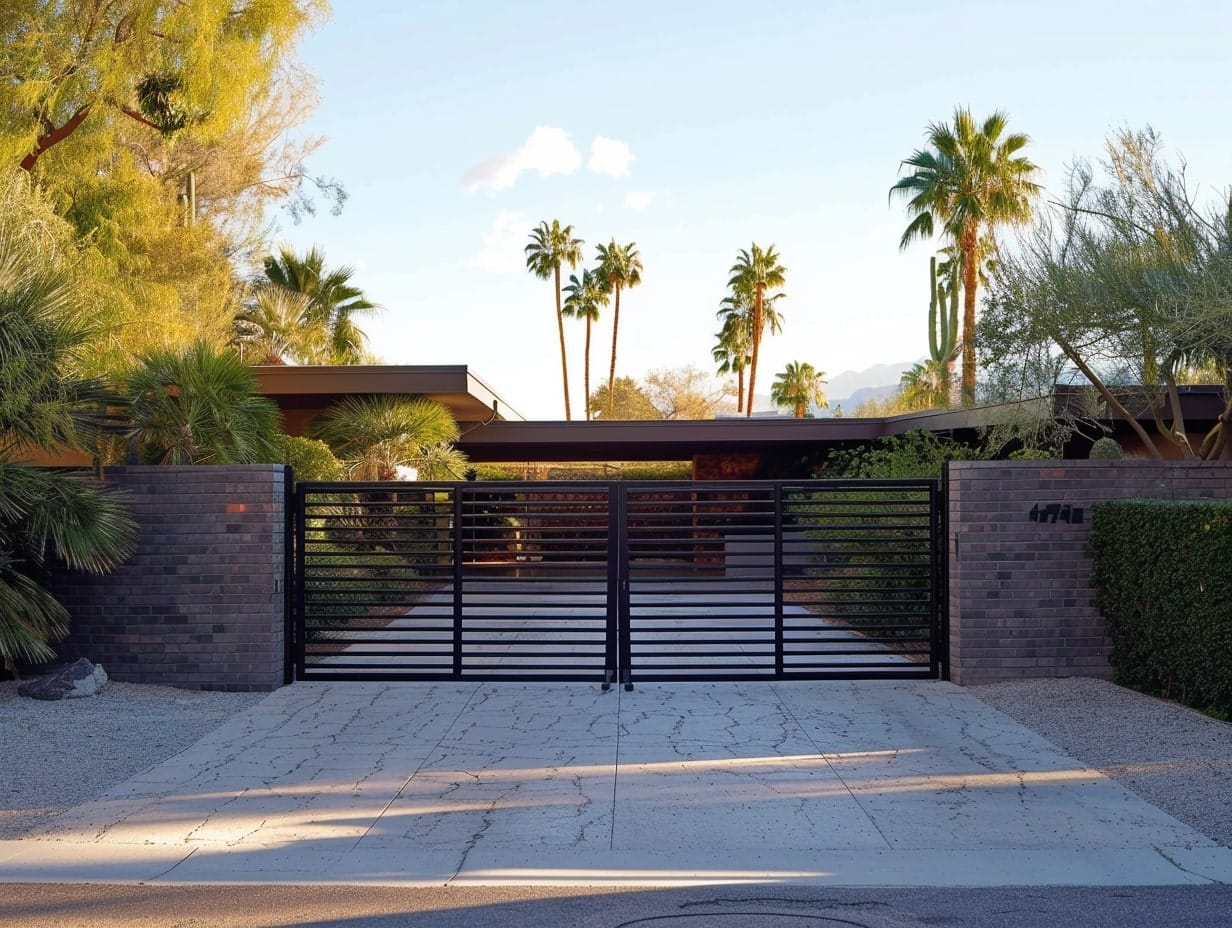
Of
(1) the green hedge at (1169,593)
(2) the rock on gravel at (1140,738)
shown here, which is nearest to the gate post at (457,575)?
(2) the rock on gravel at (1140,738)

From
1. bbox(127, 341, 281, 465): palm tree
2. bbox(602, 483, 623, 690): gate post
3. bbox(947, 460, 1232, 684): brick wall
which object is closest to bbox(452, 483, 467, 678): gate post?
bbox(602, 483, 623, 690): gate post

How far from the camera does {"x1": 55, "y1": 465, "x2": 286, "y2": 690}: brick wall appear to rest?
10.9m

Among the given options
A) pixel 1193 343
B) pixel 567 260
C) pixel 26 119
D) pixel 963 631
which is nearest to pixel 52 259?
pixel 26 119

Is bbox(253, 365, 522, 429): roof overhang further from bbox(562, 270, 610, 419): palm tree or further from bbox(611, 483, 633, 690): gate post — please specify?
bbox(562, 270, 610, 419): palm tree

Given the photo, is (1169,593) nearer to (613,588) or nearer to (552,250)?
(613,588)

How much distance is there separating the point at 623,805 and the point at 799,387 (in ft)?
189

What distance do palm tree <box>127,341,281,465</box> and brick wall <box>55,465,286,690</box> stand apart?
3.12 metres

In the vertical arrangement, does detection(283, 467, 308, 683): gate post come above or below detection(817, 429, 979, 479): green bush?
below

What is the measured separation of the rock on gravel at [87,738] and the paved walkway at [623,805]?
0.24 meters

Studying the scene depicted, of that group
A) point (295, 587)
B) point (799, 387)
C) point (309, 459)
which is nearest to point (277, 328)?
point (309, 459)

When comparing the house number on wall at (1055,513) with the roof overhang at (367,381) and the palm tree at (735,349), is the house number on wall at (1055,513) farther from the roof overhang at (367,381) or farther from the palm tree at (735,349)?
the palm tree at (735,349)

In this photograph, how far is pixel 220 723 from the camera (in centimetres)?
960

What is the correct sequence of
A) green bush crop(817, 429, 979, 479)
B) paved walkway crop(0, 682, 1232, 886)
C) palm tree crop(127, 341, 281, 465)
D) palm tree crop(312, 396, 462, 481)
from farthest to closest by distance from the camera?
palm tree crop(312, 396, 462, 481)
green bush crop(817, 429, 979, 479)
palm tree crop(127, 341, 281, 465)
paved walkway crop(0, 682, 1232, 886)

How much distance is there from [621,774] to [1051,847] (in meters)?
2.75
